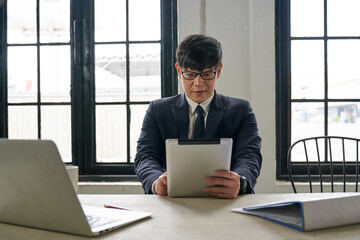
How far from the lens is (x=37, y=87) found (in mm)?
2674

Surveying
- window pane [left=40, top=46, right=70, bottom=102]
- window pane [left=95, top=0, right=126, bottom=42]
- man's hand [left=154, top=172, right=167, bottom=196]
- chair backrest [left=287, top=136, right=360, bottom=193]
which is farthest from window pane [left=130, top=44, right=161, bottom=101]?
man's hand [left=154, top=172, right=167, bottom=196]

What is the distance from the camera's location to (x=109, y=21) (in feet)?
8.63

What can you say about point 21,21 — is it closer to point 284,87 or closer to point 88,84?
point 88,84

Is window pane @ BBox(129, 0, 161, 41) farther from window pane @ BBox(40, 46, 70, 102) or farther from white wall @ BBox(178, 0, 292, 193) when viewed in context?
window pane @ BBox(40, 46, 70, 102)

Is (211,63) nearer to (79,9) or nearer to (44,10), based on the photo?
(79,9)

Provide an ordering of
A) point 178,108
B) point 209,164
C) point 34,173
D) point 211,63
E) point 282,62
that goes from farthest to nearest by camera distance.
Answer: point 282,62 → point 178,108 → point 211,63 → point 209,164 → point 34,173

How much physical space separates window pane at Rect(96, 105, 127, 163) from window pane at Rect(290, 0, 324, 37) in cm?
136

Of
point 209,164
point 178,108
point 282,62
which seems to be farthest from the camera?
point 282,62

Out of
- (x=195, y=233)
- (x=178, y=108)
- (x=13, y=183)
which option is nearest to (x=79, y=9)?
(x=178, y=108)

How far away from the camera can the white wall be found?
2.37 m

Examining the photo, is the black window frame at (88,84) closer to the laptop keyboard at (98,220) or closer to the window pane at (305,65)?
the window pane at (305,65)

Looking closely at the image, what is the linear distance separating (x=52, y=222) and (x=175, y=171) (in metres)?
0.45

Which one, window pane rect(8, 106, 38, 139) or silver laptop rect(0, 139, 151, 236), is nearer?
silver laptop rect(0, 139, 151, 236)

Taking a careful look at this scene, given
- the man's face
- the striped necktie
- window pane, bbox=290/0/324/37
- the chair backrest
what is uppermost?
window pane, bbox=290/0/324/37
